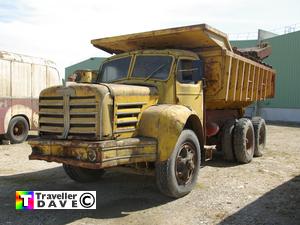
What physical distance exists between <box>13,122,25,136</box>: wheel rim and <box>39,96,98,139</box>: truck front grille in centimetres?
743

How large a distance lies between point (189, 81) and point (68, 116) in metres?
2.54

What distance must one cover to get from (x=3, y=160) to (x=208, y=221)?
6.71 meters

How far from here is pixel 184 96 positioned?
22.6 feet

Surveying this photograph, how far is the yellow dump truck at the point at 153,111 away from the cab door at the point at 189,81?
0.02 m

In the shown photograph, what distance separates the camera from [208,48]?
312 inches

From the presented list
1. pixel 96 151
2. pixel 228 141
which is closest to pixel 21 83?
pixel 228 141

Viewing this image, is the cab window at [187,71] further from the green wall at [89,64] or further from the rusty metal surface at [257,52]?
the green wall at [89,64]

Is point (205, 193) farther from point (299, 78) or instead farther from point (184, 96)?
point (299, 78)

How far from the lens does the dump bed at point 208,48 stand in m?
7.39

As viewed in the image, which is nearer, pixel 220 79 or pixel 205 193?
pixel 205 193

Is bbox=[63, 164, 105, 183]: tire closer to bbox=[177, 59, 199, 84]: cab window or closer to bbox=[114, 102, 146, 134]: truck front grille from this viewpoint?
bbox=[114, 102, 146, 134]: truck front grille

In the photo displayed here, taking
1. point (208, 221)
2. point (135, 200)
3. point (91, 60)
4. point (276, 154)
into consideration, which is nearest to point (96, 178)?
point (135, 200)

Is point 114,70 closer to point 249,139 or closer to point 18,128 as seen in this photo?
point 249,139

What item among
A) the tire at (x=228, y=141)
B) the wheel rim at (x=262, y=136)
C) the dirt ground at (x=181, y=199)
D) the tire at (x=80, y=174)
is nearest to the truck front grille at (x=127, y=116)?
the dirt ground at (x=181, y=199)
